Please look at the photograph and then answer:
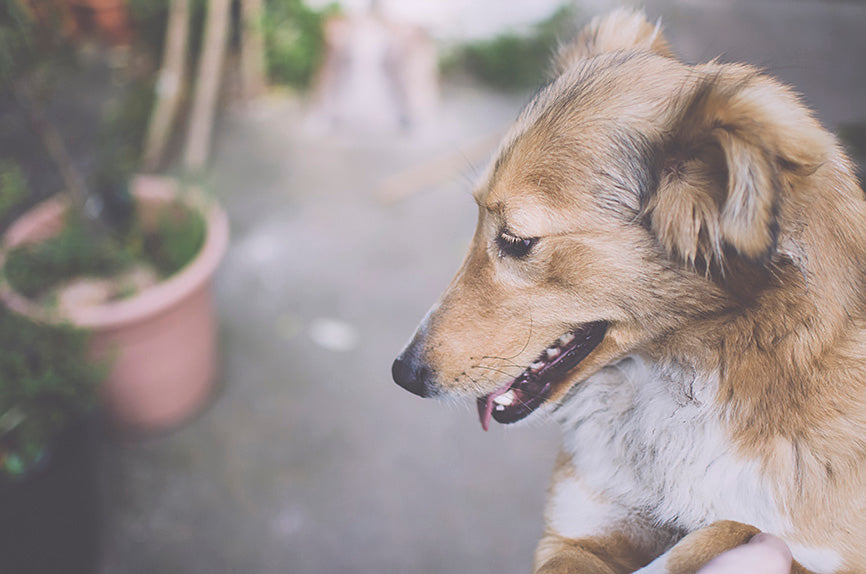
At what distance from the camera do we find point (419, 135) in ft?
15.0

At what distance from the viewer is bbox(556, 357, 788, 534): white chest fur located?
1.25 meters

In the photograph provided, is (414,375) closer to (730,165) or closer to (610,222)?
(610,222)

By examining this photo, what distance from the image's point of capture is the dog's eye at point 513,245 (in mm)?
1292

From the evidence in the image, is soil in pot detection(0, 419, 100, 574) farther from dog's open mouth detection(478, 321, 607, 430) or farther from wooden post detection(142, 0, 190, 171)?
wooden post detection(142, 0, 190, 171)

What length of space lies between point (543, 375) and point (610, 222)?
1.31ft

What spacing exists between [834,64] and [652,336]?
5.15 m

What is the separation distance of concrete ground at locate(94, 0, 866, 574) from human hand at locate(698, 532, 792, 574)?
1.08m

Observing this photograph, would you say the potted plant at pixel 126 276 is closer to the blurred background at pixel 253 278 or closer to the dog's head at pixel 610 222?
the blurred background at pixel 253 278

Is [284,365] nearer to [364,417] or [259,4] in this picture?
[364,417]

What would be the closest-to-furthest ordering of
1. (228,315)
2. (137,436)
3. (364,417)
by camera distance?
(137,436)
(364,417)
(228,315)

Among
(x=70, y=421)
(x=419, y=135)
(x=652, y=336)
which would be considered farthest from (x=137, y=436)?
(x=419, y=135)

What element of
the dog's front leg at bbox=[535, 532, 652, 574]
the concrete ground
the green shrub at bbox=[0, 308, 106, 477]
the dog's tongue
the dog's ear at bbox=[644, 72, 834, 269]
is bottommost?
the concrete ground

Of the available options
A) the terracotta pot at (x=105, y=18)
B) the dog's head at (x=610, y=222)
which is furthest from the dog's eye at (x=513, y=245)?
the terracotta pot at (x=105, y=18)

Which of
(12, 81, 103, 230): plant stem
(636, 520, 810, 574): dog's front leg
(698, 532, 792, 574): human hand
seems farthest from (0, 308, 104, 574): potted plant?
(698, 532, 792, 574): human hand
